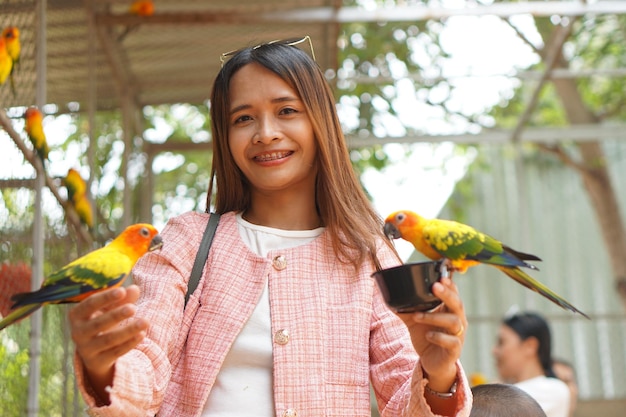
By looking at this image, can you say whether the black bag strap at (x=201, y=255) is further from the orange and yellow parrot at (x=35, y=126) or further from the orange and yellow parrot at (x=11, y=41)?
the orange and yellow parrot at (x=35, y=126)

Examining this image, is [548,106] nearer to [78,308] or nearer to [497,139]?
[497,139]

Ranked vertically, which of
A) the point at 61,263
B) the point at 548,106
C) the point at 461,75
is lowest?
the point at 61,263

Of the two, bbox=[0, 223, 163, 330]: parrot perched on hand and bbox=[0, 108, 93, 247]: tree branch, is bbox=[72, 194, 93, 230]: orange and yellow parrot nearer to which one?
bbox=[0, 108, 93, 247]: tree branch

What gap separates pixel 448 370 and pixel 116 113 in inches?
170

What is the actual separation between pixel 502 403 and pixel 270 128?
1.15 metres

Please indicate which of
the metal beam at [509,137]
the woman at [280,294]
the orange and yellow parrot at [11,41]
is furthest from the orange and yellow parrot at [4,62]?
the metal beam at [509,137]

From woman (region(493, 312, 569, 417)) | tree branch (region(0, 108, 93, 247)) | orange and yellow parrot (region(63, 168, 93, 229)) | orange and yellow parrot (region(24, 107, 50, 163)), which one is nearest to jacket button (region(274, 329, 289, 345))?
tree branch (region(0, 108, 93, 247))

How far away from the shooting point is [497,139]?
6895 mm

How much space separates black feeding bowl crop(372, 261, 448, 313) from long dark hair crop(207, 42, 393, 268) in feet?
1.87

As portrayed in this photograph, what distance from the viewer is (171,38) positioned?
18.9ft

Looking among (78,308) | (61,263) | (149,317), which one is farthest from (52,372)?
(78,308)

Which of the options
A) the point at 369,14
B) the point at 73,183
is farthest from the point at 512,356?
the point at 73,183

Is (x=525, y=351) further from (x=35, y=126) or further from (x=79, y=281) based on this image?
(x=79, y=281)

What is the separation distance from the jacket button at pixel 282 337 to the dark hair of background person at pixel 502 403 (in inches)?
34.2
